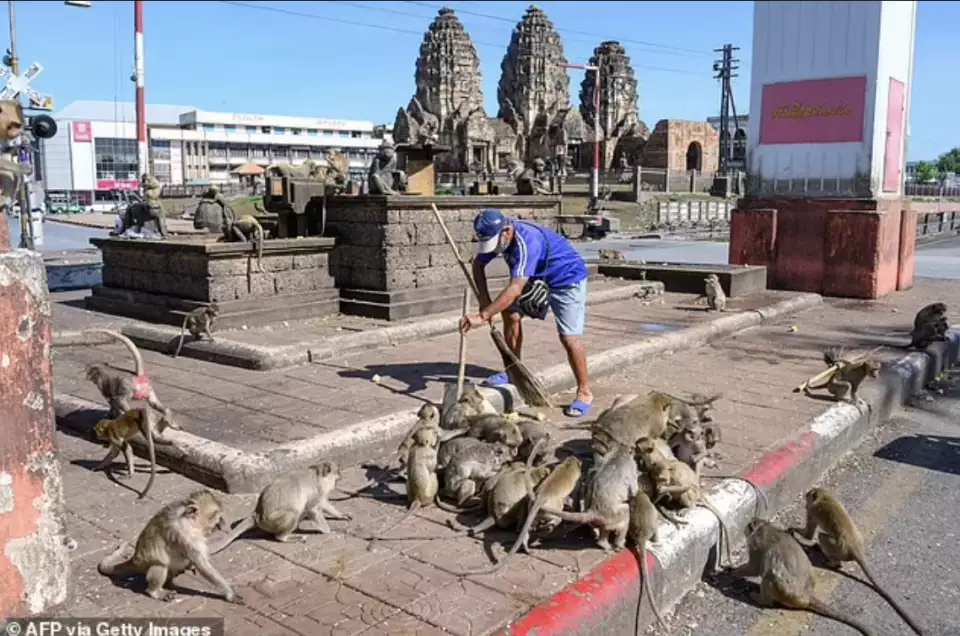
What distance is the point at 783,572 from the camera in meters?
3.71

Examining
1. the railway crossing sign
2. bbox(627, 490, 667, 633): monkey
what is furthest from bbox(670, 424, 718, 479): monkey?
the railway crossing sign

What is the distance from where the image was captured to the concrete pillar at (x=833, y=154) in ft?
40.1

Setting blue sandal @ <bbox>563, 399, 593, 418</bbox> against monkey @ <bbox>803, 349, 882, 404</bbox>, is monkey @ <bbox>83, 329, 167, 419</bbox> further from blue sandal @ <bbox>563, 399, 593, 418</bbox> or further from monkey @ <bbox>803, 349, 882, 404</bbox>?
monkey @ <bbox>803, 349, 882, 404</bbox>

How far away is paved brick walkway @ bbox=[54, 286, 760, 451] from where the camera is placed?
561 cm

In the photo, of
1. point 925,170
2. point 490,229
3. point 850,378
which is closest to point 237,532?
point 490,229

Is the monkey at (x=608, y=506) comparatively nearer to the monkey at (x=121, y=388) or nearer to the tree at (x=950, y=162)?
the monkey at (x=121, y=388)

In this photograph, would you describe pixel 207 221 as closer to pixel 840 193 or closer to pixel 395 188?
pixel 395 188

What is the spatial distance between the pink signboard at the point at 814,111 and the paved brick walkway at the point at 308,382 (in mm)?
5290

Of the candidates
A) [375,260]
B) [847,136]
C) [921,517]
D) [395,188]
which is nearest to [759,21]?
[847,136]

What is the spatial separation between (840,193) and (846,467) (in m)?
7.97

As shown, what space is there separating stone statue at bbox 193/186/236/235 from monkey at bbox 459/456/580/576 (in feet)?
30.7

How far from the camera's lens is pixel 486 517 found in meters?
4.11

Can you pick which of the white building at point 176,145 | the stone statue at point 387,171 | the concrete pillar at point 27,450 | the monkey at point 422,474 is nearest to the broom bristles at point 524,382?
the monkey at point 422,474

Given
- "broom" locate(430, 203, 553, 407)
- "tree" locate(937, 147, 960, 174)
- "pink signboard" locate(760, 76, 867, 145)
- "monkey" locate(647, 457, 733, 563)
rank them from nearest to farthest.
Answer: "monkey" locate(647, 457, 733, 563) → "broom" locate(430, 203, 553, 407) → "pink signboard" locate(760, 76, 867, 145) → "tree" locate(937, 147, 960, 174)
